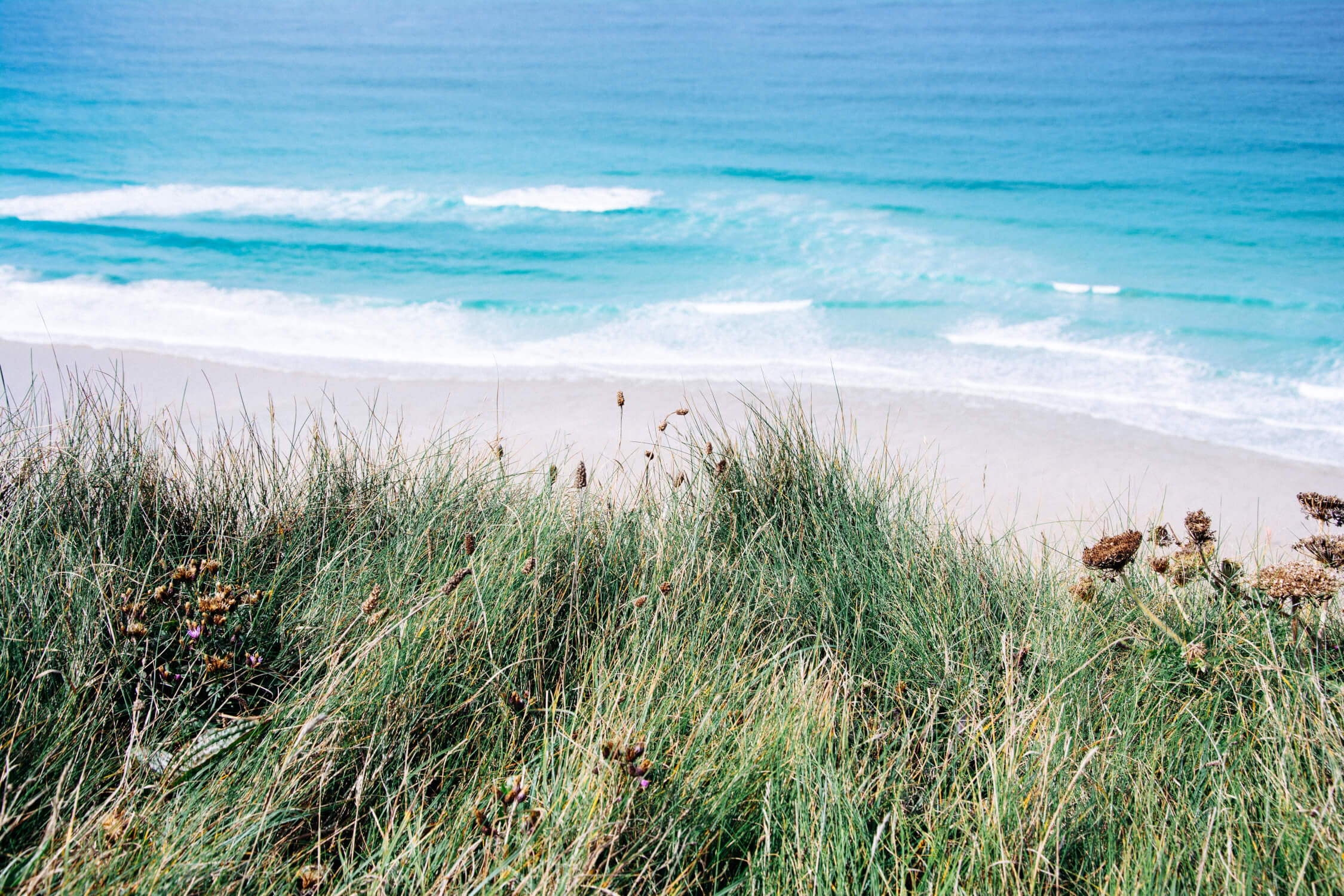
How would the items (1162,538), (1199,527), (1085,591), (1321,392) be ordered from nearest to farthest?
1. (1199,527)
2. (1085,591)
3. (1162,538)
4. (1321,392)

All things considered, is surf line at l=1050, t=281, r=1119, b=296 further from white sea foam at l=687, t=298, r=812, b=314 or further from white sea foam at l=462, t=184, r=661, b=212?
white sea foam at l=462, t=184, r=661, b=212

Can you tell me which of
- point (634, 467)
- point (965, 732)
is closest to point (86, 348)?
point (634, 467)

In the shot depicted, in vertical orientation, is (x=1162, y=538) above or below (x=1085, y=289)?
below

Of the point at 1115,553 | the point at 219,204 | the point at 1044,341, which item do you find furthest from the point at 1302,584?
the point at 219,204

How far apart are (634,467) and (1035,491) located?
231 centimetres

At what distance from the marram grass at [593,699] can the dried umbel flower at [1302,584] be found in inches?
5.8

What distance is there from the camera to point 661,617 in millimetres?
2377

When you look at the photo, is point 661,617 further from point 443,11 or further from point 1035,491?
point 443,11

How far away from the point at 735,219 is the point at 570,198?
10.4 ft

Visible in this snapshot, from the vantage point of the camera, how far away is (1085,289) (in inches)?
420

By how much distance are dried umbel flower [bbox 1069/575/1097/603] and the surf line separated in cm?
895

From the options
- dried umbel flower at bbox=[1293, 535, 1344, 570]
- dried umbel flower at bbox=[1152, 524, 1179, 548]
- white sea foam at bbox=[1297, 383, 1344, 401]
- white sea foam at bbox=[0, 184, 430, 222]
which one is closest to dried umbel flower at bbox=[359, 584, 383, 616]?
dried umbel flower at bbox=[1152, 524, 1179, 548]

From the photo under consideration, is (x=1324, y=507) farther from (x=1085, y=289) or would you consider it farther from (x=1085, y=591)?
(x=1085, y=289)

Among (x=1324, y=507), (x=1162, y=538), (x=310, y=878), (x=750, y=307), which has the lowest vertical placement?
(x=310, y=878)
